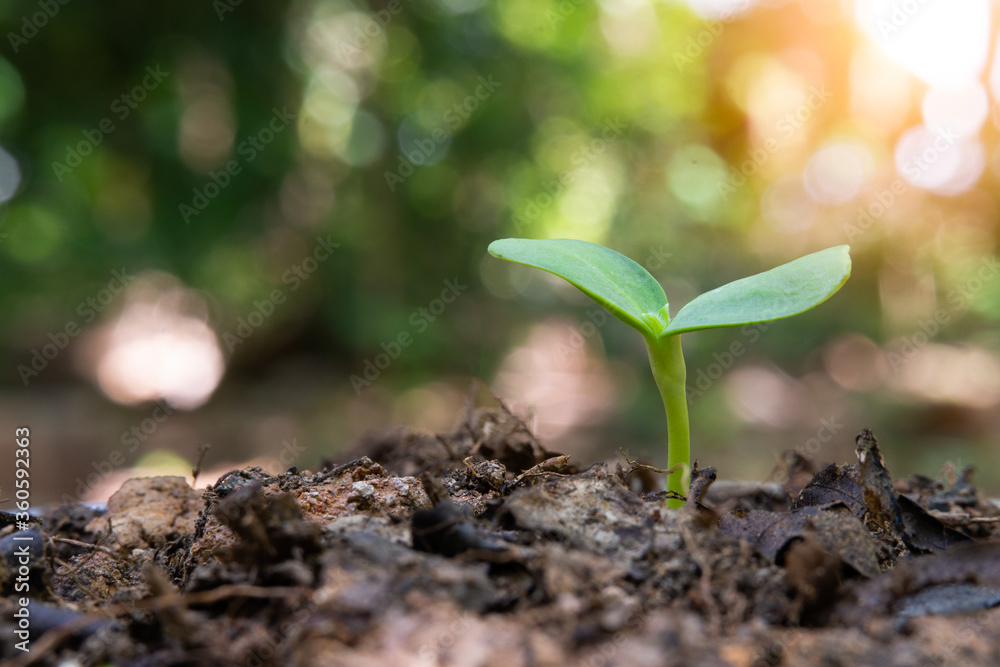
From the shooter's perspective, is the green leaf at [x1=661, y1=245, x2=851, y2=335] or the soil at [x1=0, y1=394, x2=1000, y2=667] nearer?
the soil at [x1=0, y1=394, x2=1000, y2=667]

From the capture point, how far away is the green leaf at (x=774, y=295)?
56 centimetres

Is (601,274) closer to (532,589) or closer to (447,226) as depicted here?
(532,589)

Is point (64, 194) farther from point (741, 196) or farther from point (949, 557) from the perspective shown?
point (741, 196)

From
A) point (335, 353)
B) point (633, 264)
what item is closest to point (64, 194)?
point (335, 353)

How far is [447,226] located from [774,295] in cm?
256

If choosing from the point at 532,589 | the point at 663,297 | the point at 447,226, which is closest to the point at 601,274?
the point at 663,297

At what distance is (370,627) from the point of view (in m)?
0.41

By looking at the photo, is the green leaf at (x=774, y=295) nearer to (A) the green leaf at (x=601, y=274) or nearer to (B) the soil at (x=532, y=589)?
(A) the green leaf at (x=601, y=274)

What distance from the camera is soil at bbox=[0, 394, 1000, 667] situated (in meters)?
0.41

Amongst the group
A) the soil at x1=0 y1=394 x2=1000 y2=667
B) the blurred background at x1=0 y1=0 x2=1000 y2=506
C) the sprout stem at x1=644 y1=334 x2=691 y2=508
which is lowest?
the soil at x1=0 y1=394 x2=1000 y2=667

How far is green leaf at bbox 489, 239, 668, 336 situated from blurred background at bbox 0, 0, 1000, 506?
2049mm

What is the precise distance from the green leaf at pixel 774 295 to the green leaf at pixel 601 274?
46 mm

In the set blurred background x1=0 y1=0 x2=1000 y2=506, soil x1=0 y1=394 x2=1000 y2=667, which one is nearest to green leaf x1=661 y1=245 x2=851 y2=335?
soil x1=0 y1=394 x2=1000 y2=667

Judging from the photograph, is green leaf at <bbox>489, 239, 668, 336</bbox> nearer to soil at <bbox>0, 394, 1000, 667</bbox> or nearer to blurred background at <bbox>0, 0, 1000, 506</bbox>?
soil at <bbox>0, 394, 1000, 667</bbox>
